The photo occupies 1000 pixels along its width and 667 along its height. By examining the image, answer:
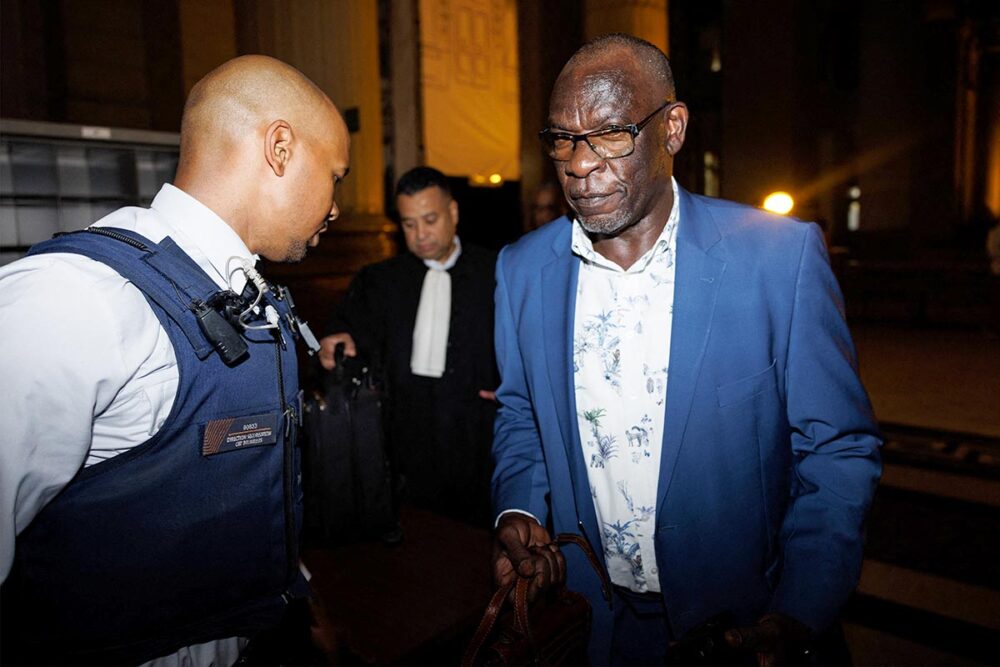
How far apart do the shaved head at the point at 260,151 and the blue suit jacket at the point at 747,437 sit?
2.24ft

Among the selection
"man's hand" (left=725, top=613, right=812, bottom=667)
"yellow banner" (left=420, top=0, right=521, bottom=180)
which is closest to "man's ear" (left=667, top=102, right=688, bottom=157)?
"man's hand" (left=725, top=613, right=812, bottom=667)

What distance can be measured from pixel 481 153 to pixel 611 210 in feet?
22.5

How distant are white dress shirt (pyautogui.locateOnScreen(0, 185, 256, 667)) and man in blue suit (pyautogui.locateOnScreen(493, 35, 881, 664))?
2.46ft

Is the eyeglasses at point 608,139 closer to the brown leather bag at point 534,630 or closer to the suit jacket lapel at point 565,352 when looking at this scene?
the suit jacket lapel at point 565,352

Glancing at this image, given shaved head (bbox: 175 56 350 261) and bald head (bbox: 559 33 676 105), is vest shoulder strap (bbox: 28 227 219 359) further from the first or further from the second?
bald head (bbox: 559 33 676 105)

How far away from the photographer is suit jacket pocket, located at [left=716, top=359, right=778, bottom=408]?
4.44 feet

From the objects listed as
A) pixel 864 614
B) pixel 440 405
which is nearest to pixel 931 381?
pixel 864 614

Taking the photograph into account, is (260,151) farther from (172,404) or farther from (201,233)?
Result: (172,404)

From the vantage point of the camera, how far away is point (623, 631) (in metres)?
1.58

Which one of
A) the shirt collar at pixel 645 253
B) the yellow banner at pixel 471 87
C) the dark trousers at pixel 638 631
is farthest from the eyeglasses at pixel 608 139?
the yellow banner at pixel 471 87

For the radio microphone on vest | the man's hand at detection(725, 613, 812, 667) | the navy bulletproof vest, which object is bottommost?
the man's hand at detection(725, 613, 812, 667)

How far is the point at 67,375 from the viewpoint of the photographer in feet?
2.94

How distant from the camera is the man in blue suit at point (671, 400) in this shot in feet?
4.18

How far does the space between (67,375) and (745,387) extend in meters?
1.26
